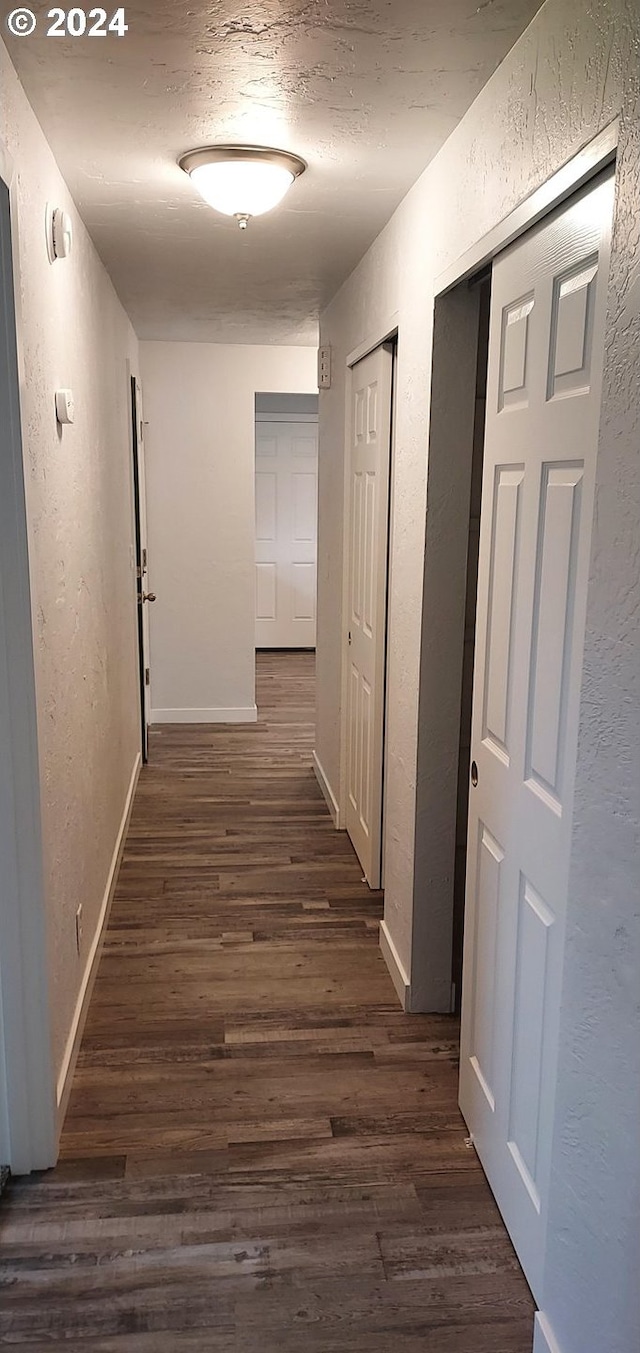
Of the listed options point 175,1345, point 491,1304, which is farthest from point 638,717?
point 175,1345

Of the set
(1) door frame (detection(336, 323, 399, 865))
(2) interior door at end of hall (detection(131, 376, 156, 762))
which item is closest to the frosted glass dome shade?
(1) door frame (detection(336, 323, 399, 865))

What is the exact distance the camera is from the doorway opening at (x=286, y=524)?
8.44 meters

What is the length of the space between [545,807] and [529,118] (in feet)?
3.95

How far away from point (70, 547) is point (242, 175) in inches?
39.9

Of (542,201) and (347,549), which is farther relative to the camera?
(347,549)

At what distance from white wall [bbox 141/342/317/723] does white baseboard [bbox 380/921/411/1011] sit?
311 cm

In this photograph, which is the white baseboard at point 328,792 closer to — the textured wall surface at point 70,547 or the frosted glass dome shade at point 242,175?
the textured wall surface at point 70,547

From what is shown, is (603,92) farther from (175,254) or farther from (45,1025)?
(175,254)

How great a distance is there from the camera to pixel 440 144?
7.36 feet

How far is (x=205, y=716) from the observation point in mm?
6160

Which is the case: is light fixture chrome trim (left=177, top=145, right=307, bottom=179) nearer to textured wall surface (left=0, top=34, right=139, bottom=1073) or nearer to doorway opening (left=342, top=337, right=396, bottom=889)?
textured wall surface (left=0, top=34, right=139, bottom=1073)

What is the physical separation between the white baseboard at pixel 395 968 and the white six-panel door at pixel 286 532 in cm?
569

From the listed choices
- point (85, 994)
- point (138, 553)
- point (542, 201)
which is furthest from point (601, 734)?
point (138, 553)

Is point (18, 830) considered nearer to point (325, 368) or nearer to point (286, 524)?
point (325, 368)
